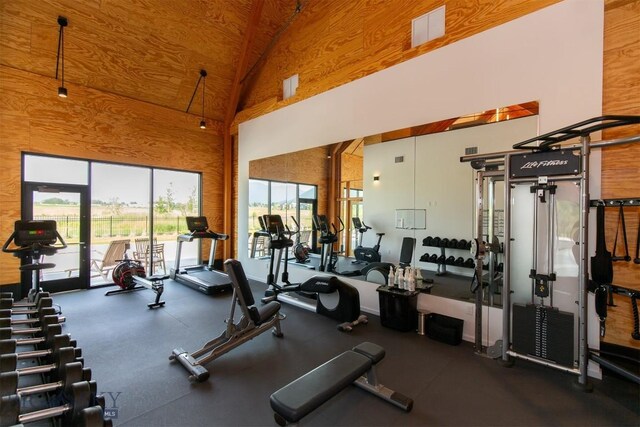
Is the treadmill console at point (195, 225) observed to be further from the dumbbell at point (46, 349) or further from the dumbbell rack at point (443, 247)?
the dumbbell rack at point (443, 247)

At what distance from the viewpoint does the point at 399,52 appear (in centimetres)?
426

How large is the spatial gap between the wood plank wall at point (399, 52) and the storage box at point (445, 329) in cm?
132

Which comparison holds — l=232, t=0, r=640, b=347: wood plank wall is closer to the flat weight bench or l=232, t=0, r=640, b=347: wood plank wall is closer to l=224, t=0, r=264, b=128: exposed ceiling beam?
l=224, t=0, r=264, b=128: exposed ceiling beam

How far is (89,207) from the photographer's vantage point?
565cm

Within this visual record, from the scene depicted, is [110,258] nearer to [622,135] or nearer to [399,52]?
[399,52]

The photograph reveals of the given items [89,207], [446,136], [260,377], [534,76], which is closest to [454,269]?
[446,136]

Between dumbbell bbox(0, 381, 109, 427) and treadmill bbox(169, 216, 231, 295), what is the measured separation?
380 cm

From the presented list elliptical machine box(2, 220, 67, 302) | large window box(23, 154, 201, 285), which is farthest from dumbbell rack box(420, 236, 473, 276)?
large window box(23, 154, 201, 285)

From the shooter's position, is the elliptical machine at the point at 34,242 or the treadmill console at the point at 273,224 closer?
the elliptical machine at the point at 34,242

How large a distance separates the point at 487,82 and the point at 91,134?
6.70m

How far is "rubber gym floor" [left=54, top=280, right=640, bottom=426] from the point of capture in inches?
84.7

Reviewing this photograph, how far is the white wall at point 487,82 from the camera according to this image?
2.79 m

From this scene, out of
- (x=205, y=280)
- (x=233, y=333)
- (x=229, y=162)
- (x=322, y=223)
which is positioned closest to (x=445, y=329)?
(x=233, y=333)

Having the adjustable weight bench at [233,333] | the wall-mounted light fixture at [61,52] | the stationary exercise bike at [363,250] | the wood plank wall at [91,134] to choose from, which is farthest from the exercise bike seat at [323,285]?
the wall-mounted light fixture at [61,52]
